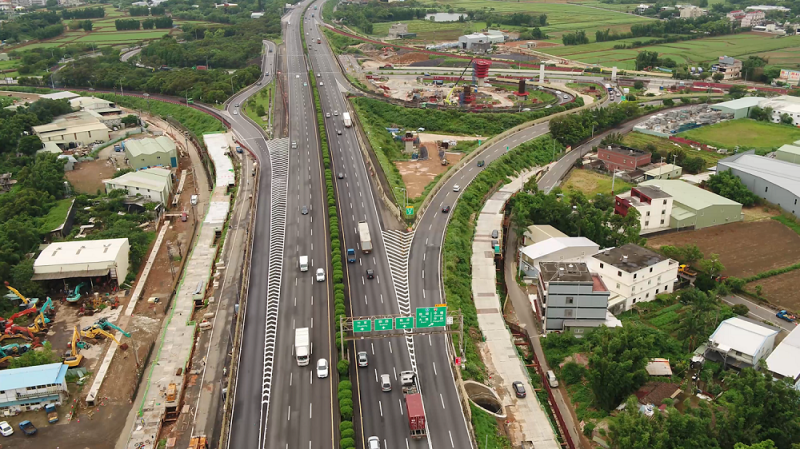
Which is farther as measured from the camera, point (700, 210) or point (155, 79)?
point (155, 79)

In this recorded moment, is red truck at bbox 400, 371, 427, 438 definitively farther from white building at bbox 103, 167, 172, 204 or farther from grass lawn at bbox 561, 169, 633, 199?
white building at bbox 103, 167, 172, 204

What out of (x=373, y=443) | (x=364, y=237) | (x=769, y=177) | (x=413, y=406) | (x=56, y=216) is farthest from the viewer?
(x=769, y=177)

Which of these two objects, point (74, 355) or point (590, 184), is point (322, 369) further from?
point (590, 184)

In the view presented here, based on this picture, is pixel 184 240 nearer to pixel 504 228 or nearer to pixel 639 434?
pixel 504 228

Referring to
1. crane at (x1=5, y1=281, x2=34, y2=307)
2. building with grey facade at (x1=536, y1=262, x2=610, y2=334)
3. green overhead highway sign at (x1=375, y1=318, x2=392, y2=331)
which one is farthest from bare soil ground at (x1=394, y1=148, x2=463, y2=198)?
crane at (x1=5, y1=281, x2=34, y2=307)

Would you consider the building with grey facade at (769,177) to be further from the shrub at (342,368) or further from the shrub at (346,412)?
the shrub at (346,412)

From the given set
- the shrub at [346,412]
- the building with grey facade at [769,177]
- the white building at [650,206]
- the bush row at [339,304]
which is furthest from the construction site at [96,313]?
the building with grey facade at [769,177]

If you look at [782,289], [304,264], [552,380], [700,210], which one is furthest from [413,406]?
[700,210]

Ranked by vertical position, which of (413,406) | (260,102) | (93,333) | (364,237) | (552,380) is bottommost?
(552,380)
